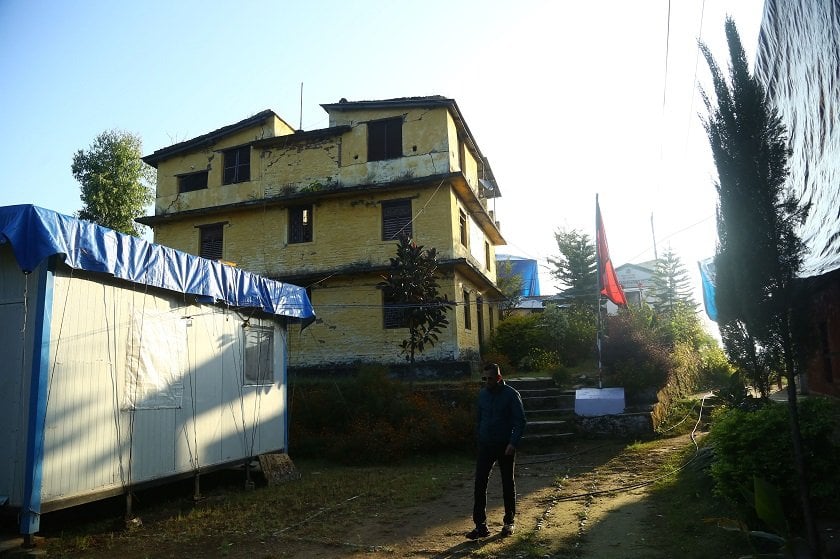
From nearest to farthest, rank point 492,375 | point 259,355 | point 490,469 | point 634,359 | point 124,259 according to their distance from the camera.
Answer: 1. point 490,469
2. point 492,375
3. point 124,259
4. point 259,355
5. point 634,359

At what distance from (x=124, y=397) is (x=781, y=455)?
756cm

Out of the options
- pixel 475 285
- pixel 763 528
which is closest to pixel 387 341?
pixel 475 285

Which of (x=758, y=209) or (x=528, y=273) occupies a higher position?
(x=528, y=273)

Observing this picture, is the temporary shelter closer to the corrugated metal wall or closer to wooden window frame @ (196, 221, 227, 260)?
the corrugated metal wall

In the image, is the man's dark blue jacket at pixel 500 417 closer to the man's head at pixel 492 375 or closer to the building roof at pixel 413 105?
the man's head at pixel 492 375

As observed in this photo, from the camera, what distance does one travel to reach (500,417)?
6.70 m

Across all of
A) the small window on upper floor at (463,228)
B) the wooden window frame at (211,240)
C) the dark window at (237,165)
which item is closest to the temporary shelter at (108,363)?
the small window on upper floor at (463,228)

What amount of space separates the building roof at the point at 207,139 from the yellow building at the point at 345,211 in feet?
0.17

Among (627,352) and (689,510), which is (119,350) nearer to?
(689,510)

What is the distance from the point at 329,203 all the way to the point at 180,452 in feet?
44.6

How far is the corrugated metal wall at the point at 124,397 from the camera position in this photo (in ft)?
21.2

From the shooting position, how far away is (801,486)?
477 cm

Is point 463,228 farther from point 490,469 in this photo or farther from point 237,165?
point 490,469

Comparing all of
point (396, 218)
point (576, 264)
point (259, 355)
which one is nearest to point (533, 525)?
point (259, 355)
